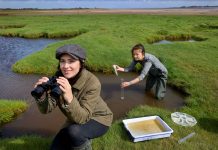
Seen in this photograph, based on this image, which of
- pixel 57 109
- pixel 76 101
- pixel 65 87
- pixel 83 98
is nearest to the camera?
pixel 65 87

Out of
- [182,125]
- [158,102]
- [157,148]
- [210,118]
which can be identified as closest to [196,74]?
[158,102]

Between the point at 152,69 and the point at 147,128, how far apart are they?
9.11 feet

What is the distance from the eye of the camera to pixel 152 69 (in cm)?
792

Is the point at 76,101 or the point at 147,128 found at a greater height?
the point at 76,101

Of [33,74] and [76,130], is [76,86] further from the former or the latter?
[33,74]

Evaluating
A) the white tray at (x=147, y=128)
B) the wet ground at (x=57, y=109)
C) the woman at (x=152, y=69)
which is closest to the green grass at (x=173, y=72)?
the white tray at (x=147, y=128)

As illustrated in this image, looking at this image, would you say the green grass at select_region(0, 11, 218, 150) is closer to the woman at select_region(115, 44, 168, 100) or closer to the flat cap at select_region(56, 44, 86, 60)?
the woman at select_region(115, 44, 168, 100)

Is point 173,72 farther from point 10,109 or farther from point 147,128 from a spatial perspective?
point 10,109

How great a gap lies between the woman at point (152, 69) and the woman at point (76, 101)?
3.41 metres

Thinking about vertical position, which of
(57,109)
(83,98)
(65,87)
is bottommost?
(57,109)

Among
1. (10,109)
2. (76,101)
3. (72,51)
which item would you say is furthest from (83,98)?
(10,109)

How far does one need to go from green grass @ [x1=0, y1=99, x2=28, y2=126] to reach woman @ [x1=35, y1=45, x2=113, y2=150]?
3444mm

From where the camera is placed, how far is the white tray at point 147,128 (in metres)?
5.11

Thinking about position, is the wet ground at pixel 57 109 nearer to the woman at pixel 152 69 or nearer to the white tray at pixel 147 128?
the woman at pixel 152 69
